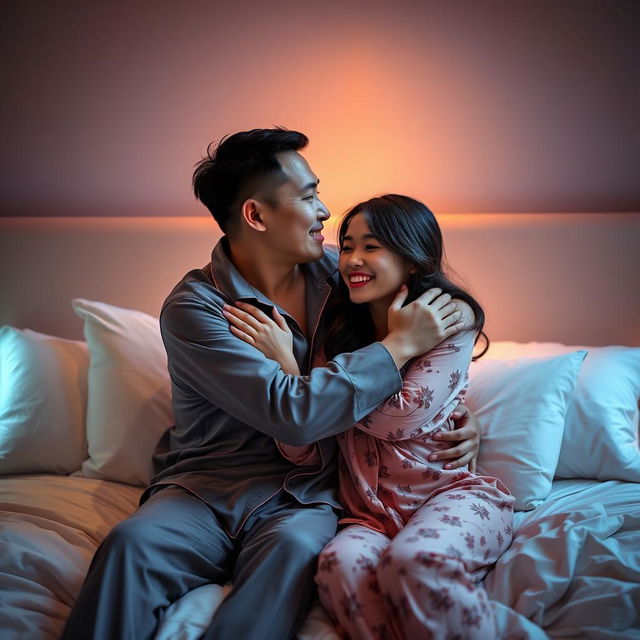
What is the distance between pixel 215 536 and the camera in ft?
5.19

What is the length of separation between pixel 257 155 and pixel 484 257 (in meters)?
0.92

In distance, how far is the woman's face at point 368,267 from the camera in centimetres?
171

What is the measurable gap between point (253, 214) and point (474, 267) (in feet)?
2.88

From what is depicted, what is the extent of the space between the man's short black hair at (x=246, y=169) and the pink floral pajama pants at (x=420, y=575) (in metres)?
0.87

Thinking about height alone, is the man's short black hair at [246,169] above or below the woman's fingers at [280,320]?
above

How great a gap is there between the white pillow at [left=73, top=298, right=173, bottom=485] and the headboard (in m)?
0.31

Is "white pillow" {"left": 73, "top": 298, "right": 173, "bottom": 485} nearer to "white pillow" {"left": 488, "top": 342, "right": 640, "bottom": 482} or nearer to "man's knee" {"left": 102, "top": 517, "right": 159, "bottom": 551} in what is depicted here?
"man's knee" {"left": 102, "top": 517, "right": 159, "bottom": 551}

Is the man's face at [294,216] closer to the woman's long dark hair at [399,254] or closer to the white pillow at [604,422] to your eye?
the woman's long dark hair at [399,254]

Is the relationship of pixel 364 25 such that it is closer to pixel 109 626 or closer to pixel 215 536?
pixel 215 536

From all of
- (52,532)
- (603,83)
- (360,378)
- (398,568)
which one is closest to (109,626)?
(52,532)

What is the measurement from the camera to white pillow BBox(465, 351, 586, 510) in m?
1.79

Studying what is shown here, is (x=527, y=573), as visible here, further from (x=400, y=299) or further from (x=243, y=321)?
(x=243, y=321)

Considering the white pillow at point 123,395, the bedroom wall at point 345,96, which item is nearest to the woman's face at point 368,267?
the white pillow at point 123,395

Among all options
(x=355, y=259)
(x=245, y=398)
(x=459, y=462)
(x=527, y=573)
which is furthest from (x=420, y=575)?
(x=355, y=259)
